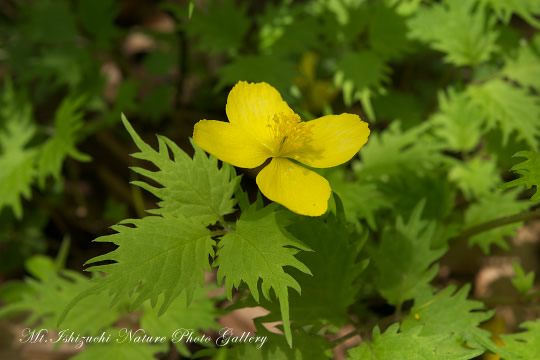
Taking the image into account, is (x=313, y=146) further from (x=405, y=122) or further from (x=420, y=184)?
(x=405, y=122)

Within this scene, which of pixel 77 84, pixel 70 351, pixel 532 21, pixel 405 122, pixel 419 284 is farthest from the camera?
pixel 77 84

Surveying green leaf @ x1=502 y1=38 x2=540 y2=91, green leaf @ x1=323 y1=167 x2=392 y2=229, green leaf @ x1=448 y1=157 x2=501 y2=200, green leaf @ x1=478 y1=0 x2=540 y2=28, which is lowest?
green leaf @ x1=448 y1=157 x2=501 y2=200

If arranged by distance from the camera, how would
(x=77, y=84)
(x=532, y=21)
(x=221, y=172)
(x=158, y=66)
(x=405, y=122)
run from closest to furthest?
(x=221, y=172), (x=532, y=21), (x=405, y=122), (x=77, y=84), (x=158, y=66)

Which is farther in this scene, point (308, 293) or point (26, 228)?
point (26, 228)

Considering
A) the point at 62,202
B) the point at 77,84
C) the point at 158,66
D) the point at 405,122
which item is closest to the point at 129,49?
the point at 158,66

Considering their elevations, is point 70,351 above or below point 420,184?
below

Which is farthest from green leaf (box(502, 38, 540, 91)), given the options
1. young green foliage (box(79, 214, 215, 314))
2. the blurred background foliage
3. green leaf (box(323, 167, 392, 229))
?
young green foliage (box(79, 214, 215, 314))

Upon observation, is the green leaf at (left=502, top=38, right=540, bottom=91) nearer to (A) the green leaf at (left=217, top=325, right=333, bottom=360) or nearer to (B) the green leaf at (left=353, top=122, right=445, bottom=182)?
(B) the green leaf at (left=353, top=122, right=445, bottom=182)

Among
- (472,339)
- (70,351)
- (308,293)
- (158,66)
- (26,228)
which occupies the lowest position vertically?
→ (70,351)
